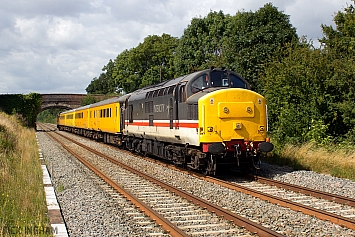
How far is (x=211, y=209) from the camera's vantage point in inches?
319

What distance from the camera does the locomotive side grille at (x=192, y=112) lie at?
1186 centimetres

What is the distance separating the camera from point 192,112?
1209 centimetres

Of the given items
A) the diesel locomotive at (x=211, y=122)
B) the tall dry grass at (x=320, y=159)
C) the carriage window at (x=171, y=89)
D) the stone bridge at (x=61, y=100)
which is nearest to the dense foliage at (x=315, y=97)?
the tall dry grass at (x=320, y=159)

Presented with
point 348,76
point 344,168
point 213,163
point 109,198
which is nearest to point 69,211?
point 109,198

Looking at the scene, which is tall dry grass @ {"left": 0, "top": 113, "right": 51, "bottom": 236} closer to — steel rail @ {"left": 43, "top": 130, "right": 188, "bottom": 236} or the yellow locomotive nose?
steel rail @ {"left": 43, "top": 130, "right": 188, "bottom": 236}

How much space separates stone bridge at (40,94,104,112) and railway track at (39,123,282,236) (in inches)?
2351

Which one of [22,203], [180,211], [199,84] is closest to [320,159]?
[199,84]

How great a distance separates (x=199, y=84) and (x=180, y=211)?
5.32 meters

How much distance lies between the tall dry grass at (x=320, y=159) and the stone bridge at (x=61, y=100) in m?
56.4

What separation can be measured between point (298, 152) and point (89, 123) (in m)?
23.9

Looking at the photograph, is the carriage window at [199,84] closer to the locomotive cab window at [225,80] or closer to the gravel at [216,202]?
the locomotive cab window at [225,80]

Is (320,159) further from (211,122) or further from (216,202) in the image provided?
(216,202)

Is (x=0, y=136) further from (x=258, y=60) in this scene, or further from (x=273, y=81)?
(x=258, y=60)

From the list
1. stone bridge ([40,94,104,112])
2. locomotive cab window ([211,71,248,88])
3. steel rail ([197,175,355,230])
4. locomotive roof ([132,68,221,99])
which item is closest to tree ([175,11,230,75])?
locomotive roof ([132,68,221,99])
